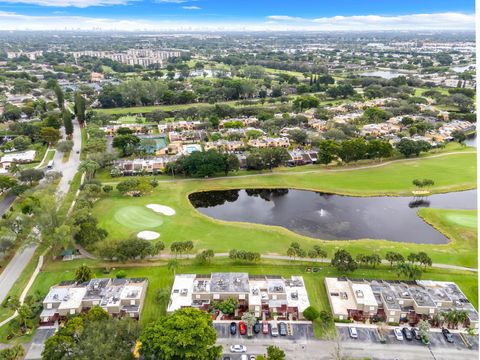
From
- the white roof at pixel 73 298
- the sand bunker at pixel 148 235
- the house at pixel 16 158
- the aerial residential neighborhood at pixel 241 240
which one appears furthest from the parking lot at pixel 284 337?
the house at pixel 16 158

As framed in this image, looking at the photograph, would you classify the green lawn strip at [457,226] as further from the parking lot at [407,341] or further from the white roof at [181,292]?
the white roof at [181,292]

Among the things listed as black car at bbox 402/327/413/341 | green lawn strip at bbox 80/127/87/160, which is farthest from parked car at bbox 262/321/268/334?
green lawn strip at bbox 80/127/87/160

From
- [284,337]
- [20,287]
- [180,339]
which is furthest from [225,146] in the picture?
[180,339]

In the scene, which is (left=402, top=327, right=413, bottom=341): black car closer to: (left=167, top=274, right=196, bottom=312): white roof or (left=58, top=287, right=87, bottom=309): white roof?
(left=167, top=274, right=196, bottom=312): white roof

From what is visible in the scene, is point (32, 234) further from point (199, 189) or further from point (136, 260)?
point (199, 189)

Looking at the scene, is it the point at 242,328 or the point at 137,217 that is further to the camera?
the point at 137,217

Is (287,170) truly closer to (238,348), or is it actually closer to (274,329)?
(274,329)
